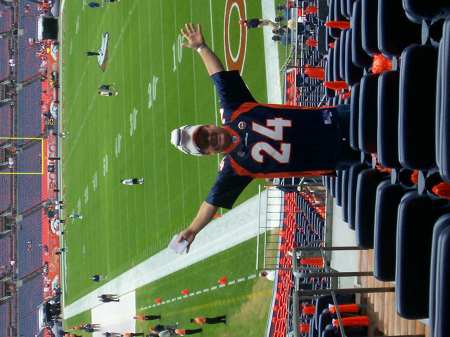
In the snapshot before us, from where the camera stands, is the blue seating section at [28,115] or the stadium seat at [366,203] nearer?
the stadium seat at [366,203]

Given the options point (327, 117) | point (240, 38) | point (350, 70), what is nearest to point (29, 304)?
point (240, 38)

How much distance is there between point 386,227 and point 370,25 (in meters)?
1.37

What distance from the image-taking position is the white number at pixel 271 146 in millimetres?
4250

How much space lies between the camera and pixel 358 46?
178 inches

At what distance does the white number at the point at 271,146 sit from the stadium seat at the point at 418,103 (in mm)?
1470

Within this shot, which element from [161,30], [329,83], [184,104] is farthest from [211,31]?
[329,83]

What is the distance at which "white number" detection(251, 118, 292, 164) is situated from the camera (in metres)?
4.25

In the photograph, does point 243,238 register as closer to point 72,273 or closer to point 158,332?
point 158,332

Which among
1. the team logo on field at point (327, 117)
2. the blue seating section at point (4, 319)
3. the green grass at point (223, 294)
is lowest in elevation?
the blue seating section at point (4, 319)

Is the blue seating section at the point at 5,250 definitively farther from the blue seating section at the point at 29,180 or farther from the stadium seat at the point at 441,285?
the stadium seat at the point at 441,285

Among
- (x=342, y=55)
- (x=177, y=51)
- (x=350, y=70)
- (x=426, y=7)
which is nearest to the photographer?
(x=426, y=7)

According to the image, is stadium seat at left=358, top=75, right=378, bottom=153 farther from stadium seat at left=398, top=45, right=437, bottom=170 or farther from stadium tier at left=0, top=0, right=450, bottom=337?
stadium seat at left=398, top=45, right=437, bottom=170

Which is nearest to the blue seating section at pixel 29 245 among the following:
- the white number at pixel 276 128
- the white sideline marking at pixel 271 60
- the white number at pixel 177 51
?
the white number at pixel 177 51

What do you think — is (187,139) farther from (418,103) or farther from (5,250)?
(5,250)
